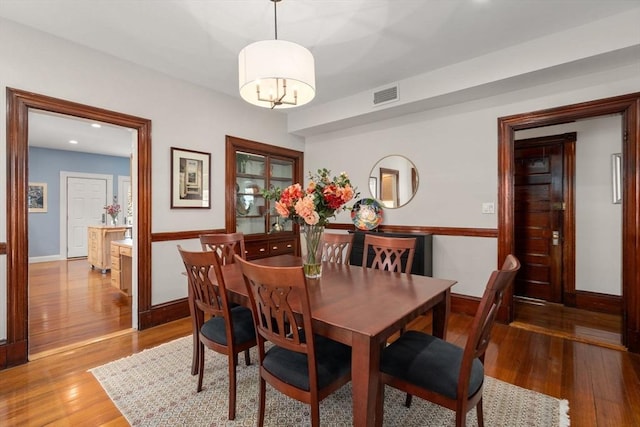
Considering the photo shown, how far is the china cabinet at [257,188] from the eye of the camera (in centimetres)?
406

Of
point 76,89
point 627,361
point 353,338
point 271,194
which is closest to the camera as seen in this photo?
point 353,338

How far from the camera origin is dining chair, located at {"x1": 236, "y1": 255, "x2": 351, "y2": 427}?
1.37 metres

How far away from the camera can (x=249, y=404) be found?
1.96 metres

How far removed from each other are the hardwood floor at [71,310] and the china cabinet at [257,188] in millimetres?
1628

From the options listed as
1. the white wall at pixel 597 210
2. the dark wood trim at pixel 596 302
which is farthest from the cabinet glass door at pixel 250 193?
the dark wood trim at pixel 596 302

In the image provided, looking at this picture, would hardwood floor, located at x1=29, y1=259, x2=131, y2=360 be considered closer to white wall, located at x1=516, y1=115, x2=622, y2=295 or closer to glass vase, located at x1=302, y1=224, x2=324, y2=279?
glass vase, located at x1=302, y1=224, x2=324, y2=279

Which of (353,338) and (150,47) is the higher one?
(150,47)

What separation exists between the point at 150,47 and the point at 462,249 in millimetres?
3782

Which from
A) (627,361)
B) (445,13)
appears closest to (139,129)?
(445,13)

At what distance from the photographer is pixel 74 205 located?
293 inches

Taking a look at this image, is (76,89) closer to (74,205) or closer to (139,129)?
(139,129)

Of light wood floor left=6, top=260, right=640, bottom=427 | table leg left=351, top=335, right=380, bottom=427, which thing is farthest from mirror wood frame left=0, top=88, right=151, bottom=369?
table leg left=351, top=335, right=380, bottom=427

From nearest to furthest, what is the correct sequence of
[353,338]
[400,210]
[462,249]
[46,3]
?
[353,338], [46,3], [462,249], [400,210]

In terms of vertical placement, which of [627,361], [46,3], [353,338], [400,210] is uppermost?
[46,3]
